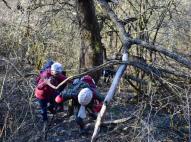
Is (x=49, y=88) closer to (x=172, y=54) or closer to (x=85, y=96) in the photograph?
(x=85, y=96)

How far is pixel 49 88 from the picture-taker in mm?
6340

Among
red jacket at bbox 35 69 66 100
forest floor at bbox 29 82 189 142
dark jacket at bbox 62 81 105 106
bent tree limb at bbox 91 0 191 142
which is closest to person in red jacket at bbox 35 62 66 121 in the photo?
red jacket at bbox 35 69 66 100

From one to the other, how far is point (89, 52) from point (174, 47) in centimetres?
238

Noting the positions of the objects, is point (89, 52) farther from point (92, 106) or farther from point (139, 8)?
point (139, 8)

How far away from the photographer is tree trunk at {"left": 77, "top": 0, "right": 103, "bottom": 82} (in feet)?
22.4

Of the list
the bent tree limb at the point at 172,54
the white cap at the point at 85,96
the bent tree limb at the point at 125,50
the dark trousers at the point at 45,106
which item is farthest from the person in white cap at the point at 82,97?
the bent tree limb at the point at 172,54

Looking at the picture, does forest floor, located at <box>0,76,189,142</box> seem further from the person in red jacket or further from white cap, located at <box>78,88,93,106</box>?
white cap, located at <box>78,88,93,106</box>

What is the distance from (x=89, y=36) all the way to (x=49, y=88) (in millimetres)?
1045

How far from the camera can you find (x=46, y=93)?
636 cm

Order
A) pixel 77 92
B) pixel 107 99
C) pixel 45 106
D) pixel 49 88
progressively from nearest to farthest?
pixel 107 99
pixel 77 92
pixel 49 88
pixel 45 106

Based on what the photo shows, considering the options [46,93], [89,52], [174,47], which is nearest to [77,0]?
[89,52]

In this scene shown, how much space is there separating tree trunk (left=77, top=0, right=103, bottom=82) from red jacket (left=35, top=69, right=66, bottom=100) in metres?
0.74

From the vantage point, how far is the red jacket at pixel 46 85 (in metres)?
6.10

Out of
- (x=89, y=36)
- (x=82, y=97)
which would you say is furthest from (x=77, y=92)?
(x=89, y=36)
